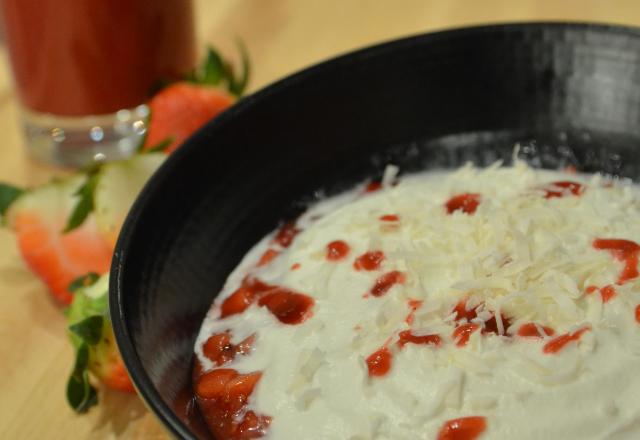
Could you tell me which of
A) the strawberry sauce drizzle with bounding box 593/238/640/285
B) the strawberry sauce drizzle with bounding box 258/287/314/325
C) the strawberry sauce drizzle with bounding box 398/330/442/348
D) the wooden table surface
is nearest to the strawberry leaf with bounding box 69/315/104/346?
the wooden table surface

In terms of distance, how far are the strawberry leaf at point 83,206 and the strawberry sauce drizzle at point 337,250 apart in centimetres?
47

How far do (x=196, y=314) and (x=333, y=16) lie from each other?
1336 millimetres

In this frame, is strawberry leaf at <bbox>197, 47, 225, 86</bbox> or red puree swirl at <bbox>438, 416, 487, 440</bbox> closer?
red puree swirl at <bbox>438, 416, 487, 440</bbox>

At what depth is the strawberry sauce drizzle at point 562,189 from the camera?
134 centimetres

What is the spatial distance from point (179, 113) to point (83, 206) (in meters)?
0.33

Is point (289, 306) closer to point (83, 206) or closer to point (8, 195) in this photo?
point (83, 206)

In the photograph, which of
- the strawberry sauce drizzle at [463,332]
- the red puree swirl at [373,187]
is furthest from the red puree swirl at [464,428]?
the red puree swirl at [373,187]

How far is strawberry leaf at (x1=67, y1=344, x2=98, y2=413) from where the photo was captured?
127 cm

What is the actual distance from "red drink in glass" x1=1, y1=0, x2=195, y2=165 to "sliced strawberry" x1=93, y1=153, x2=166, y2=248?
380 millimetres

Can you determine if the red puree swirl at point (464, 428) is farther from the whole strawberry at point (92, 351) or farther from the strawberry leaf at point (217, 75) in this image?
the strawberry leaf at point (217, 75)

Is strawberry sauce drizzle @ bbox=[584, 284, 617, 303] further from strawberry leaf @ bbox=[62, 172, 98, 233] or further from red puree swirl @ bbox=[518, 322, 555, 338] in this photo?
strawberry leaf @ bbox=[62, 172, 98, 233]

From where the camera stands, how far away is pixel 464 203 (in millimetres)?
1341

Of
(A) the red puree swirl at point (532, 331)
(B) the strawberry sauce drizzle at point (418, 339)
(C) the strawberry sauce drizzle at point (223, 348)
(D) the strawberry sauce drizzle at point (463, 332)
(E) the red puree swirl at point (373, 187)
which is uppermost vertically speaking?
(A) the red puree swirl at point (532, 331)

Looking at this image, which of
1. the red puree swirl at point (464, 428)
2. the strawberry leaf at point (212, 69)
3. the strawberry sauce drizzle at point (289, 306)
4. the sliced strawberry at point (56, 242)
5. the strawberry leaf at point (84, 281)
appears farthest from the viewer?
the strawberry leaf at point (212, 69)
